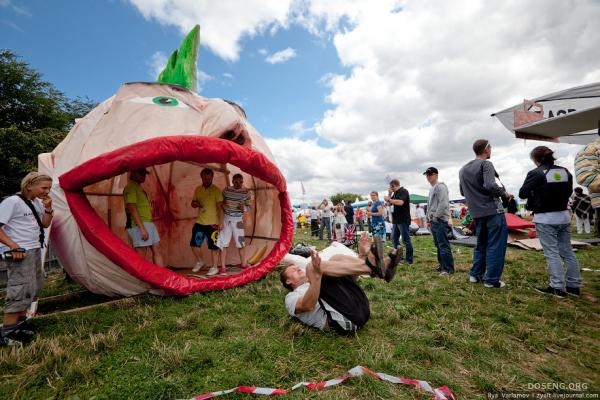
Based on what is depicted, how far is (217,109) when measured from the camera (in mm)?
4426

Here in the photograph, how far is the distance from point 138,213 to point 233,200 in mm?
1517

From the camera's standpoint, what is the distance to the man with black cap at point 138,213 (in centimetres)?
420

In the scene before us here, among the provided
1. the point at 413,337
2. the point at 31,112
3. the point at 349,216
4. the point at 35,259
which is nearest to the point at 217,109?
the point at 35,259

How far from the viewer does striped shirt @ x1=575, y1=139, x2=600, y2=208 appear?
3100mm

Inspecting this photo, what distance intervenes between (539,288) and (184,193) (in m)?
6.79

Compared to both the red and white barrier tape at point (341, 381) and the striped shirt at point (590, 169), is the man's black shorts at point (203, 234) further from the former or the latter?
the striped shirt at point (590, 169)

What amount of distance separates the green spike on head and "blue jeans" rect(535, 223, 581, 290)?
6547mm

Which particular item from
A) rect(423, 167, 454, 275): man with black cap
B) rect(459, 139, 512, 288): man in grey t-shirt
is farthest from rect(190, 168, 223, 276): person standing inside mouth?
rect(459, 139, 512, 288): man in grey t-shirt

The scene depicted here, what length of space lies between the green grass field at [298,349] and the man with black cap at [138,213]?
1014mm

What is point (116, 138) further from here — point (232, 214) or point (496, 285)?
point (496, 285)

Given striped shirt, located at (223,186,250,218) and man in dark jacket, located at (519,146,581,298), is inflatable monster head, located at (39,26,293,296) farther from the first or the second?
man in dark jacket, located at (519,146,581,298)

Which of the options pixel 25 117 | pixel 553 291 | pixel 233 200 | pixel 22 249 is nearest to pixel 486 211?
pixel 553 291
